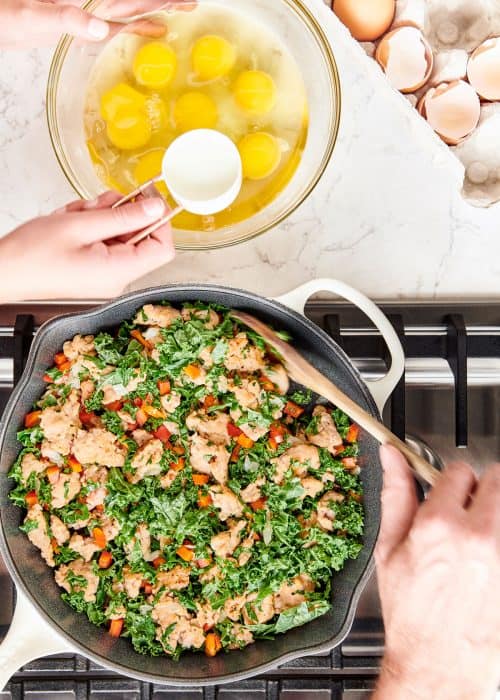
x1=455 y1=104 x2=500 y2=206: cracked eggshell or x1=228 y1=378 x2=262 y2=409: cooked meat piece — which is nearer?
x1=228 y1=378 x2=262 y2=409: cooked meat piece

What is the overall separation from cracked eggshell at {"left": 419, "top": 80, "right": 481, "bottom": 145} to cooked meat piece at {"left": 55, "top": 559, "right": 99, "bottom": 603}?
1.09 meters

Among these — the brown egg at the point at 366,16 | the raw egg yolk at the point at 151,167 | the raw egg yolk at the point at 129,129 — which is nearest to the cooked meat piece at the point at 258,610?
the raw egg yolk at the point at 151,167

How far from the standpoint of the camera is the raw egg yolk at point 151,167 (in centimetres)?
142

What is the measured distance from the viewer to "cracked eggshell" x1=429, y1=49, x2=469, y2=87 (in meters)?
1.45

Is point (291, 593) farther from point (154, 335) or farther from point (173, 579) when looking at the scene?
point (154, 335)

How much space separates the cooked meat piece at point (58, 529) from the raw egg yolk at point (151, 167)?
64cm

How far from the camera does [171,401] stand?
136cm

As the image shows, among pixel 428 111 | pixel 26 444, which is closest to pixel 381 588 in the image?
pixel 26 444

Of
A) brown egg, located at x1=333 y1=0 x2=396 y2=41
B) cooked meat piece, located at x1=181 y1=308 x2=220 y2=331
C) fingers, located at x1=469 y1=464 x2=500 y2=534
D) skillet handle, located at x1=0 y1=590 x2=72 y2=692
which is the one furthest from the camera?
brown egg, located at x1=333 y1=0 x2=396 y2=41

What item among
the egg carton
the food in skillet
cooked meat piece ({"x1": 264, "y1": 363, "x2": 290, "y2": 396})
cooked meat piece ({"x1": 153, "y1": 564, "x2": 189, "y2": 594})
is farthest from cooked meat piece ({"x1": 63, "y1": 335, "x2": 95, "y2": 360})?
the egg carton

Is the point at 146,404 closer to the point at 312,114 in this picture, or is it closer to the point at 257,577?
the point at 257,577

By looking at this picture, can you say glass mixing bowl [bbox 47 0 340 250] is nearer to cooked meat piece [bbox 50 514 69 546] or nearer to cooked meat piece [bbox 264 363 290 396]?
cooked meat piece [bbox 264 363 290 396]

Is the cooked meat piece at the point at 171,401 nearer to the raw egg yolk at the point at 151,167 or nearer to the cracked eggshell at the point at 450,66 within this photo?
the raw egg yolk at the point at 151,167

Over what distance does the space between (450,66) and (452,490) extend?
86cm
